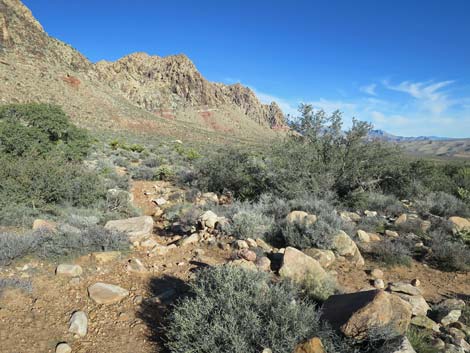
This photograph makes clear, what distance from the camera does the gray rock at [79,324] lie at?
3332 mm

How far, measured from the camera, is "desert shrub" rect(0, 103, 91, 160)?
423 inches

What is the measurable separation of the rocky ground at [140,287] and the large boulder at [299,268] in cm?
2

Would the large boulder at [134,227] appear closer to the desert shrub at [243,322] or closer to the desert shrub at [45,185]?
the desert shrub at [45,185]

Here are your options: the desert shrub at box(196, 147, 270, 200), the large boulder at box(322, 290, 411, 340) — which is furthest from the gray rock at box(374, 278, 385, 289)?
the desert shrub at box(196, 147, 270, 200)

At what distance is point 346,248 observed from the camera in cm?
578

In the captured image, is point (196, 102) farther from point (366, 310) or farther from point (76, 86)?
point (366, 310)

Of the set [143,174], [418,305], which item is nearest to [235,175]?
[143,174]

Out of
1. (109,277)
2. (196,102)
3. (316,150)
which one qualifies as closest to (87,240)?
(109,277)

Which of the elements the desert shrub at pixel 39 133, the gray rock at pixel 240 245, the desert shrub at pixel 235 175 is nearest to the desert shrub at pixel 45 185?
the desert shrub at pixel 39 133

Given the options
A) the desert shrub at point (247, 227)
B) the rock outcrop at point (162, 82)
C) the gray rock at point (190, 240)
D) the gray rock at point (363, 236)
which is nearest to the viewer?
the gray rock at point (190, 240)

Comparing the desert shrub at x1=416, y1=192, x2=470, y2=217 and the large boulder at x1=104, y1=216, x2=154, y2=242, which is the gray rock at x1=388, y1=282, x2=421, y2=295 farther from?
the desert shrub at x1=416, y1=192, x2=470, y2=217

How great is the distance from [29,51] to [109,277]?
1837 inches

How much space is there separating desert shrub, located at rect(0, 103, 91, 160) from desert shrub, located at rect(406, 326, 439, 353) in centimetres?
1207

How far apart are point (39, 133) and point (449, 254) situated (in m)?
14.0
